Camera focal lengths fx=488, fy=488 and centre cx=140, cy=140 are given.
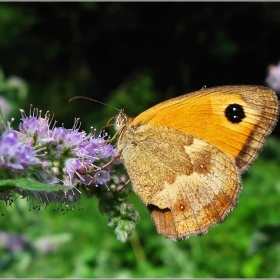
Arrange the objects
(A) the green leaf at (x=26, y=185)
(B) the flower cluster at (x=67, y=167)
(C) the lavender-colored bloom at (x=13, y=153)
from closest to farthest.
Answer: (A) the green leaf at (x=26, y=185)
(C) the lavender-colored bloom at (x=13, y=153)
(B) the flower cluster at (x=67, y=167)

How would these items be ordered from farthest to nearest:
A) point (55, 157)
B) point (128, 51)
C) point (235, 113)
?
point (128, 51), point (235, 113), point (55, 157)

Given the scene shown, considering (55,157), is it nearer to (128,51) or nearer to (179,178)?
(179,178)

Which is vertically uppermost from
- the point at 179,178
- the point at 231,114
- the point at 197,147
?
the point at 231,114

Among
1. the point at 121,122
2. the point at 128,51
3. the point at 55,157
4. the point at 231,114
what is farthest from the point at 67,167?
the point at 128,51

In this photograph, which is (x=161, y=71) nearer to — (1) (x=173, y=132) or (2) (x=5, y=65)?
(2) (x=5, y=65)

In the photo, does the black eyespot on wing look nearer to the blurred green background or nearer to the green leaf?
the green leaf

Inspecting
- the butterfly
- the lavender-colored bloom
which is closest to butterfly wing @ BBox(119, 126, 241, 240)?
the butterfly

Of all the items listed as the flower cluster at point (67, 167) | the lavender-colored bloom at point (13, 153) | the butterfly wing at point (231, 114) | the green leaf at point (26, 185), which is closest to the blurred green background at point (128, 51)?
the butterfly wing at point (231, 114)

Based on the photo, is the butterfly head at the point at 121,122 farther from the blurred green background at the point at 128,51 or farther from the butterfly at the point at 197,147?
the blurred green background at the point at 128,51
